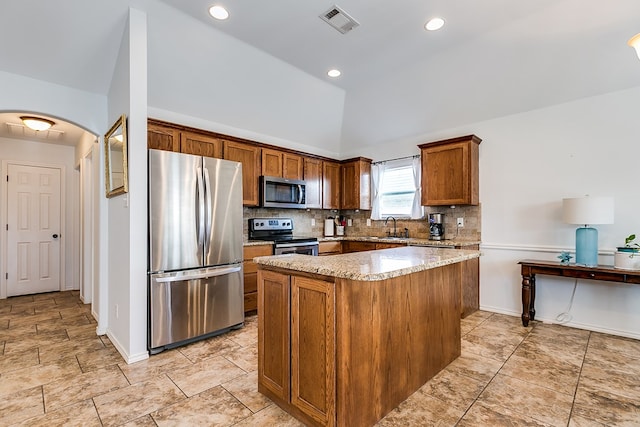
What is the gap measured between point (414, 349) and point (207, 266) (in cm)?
212

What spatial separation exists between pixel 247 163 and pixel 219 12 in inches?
74.2

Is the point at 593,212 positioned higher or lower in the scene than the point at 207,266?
higher

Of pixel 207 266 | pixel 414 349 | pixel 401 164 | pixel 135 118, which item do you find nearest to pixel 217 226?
pixel 207 266

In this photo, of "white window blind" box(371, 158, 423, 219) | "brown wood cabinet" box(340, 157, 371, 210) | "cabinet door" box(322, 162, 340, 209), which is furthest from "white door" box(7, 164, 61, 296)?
"white window blind" box(371, 158, 423, 219)

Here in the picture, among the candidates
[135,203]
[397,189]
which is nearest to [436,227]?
[397,189]

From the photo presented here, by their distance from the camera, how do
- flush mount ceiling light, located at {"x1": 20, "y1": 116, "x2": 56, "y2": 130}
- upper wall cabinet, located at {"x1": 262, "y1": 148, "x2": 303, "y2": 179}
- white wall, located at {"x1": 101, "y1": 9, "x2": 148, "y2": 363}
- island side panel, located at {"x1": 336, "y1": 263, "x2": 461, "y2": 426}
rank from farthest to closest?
upper wall cabinet, located at {"x1": 262, "y1": 148, "x2": 303, "y2": 179} → flush mount ceiling light, located at {"x1": 20, "y1": 116, "x2": 56, "y2": 130} → white wall, located at {"x1": 101, "y1": 9, "x2": 148, "y2": 363} → island side panel, located at {"x1": 336, "y1": 263, "x2": 461, "y2": 426}

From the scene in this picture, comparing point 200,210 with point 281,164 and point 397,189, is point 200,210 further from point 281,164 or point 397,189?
point 397,189

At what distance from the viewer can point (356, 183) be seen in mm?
5496

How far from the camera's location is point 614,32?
2885 mm

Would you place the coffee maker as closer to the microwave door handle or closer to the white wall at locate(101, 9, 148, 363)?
the microwave door handle

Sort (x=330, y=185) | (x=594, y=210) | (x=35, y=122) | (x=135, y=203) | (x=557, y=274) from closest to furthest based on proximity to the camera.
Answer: (x=135, y=203) < (x=594, y=210) < (x=557, y=274) < (x=35, y=122) < (x=330, y=185)

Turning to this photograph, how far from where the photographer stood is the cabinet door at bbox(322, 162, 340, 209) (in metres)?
5.50

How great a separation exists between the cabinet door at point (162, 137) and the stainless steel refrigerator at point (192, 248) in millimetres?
822

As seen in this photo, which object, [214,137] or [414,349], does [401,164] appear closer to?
[214,137]
